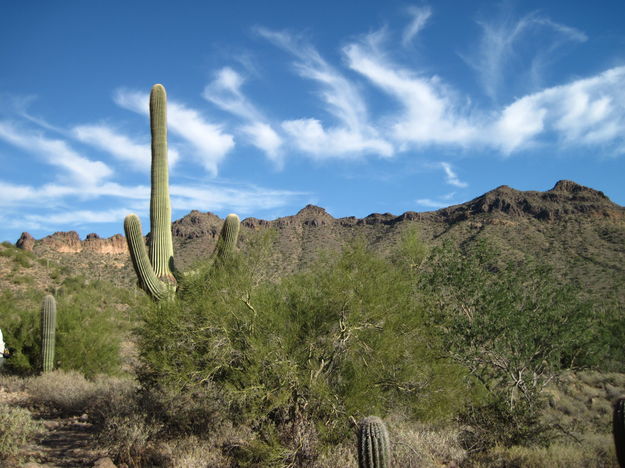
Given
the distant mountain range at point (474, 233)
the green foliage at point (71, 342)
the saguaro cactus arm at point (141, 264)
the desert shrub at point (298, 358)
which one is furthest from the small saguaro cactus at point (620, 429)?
the distant mountain range at point (474, 233)

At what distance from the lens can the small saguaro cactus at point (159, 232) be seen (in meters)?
11.8

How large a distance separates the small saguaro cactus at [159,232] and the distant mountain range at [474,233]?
15.9 meters

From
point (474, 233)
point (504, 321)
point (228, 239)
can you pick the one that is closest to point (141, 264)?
point (228, 239)

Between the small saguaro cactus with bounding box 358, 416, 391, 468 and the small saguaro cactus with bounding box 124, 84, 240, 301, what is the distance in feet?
19.9

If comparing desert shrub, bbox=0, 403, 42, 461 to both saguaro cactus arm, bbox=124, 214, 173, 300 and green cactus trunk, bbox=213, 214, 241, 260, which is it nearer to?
saguaro cactus arm, bbox=124, 214, 173, 300

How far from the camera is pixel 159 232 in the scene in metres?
13.2

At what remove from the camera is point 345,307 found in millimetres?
8281

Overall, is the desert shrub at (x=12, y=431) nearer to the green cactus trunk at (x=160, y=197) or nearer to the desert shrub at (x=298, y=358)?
the desert shrub at (x=298, y=358)

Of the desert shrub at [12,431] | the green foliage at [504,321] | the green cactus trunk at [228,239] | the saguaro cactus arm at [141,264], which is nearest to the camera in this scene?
the desert shrub at [12,431]

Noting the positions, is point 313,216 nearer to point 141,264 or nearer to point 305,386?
point 141,264

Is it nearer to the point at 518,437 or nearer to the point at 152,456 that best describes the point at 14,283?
the point at 152,456

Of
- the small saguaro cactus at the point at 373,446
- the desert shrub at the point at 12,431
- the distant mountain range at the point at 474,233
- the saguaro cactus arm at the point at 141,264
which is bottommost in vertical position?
the desert shrub at the point at 12,431

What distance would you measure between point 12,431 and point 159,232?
20.0 feet

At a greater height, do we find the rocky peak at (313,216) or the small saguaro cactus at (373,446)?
the rocky peak at (313,216)
